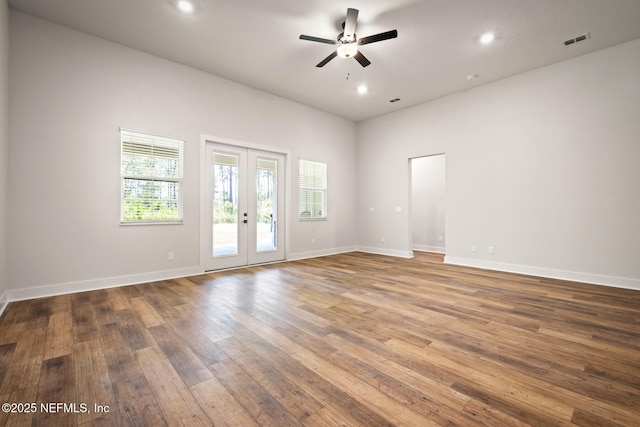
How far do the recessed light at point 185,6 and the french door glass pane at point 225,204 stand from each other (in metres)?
2.27

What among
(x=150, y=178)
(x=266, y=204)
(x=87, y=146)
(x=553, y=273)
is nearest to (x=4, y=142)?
(x=87, y=146)

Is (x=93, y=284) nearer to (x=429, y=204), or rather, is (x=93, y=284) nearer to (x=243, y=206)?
(x=243, y=206)

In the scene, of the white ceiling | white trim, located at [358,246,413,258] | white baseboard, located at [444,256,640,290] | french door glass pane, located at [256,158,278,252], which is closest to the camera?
the white ceiling

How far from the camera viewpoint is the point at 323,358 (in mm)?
2109

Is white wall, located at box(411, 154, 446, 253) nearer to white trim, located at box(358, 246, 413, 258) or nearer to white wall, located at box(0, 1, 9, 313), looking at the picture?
white trim, located at box(358, 246, 413, 258)

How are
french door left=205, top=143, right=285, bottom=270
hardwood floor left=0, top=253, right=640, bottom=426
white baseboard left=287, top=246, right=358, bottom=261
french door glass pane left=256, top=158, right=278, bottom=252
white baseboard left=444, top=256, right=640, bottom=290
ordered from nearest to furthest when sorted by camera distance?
1. hardwood floor left=0, top=253, right=640, bottom=426
2. white baseboard left=444, top=256, right=640, bottom=290
3. french door left=205, top=143, right=285, bottom=270
4. french door glass pane left=256, top=158, right=278, bottom=252
5. white baseboard left=287, top=246, right=358, bottom=261

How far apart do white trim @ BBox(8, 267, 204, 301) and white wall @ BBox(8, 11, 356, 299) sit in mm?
14

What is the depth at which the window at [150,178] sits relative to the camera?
4.18 m

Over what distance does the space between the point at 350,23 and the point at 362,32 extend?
668mm

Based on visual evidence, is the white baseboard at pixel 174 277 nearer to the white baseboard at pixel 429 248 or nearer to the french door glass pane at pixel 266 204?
the french door glass pane at pixel 266 204

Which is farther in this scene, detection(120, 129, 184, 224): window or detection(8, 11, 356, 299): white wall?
detection(120, 129, 184, 224): window

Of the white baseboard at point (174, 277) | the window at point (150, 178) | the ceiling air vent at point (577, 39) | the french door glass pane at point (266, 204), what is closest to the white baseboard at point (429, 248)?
the white baseboard at point (174, 277)

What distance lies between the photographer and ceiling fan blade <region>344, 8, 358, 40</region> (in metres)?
3.14

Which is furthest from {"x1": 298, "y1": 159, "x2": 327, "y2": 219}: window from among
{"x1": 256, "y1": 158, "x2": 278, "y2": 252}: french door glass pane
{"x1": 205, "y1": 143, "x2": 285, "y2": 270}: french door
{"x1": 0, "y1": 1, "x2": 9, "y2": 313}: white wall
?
{"x1": 0, "y1": 1, "x2": 9, "y2": 313}: white wall
